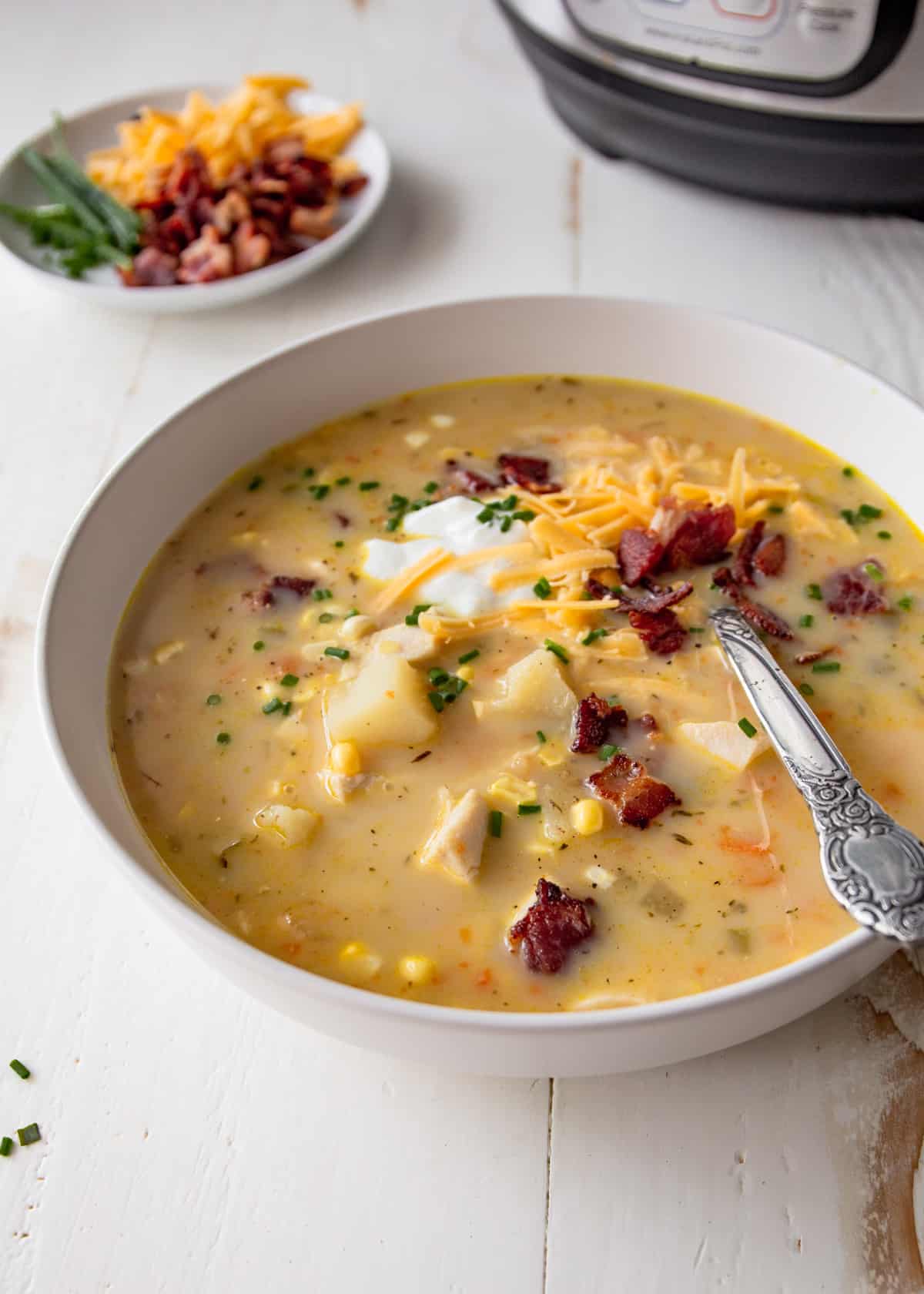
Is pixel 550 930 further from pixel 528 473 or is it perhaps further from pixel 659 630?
pixel 528 473

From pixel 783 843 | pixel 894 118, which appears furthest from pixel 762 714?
pixel 894 118

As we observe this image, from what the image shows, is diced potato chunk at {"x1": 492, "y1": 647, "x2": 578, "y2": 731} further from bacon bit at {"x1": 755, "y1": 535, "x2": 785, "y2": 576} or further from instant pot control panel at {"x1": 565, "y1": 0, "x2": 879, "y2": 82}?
instant pot control panel at {"x1": 565, "y1": 0, "x2": 879, "y2": 82}

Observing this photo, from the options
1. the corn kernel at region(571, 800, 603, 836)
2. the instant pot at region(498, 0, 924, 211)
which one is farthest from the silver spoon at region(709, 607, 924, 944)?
the instant pot at region(498, 0, 924, 211)

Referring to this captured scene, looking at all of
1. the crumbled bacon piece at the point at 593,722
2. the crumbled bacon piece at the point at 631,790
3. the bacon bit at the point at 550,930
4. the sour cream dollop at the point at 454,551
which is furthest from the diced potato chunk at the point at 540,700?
the bacon bit at the point at 550,930

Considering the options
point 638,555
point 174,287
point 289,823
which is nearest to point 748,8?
point 638,555

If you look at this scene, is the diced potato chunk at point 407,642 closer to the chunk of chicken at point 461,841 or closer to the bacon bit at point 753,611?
the chunk of chicken at point 461,841

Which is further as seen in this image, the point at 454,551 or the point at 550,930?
the point at 454,551
